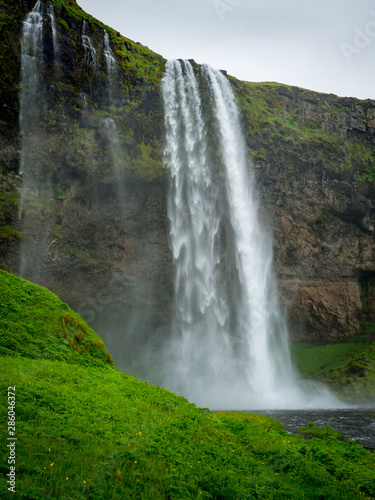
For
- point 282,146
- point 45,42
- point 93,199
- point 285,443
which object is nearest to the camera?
point 285,443

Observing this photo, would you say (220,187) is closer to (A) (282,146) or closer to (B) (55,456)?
(A) (282,146)

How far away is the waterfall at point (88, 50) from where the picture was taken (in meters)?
32.1

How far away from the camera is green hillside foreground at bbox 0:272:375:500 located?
591cm

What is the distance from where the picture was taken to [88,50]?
32250mm

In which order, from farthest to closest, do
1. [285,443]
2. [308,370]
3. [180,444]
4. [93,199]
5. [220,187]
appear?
[308,370]
[220,187]
[93,199]
[285,443]
[180,444]

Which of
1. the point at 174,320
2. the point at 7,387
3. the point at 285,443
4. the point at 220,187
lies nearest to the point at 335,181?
the point at 220,187

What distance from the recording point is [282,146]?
1612 inches

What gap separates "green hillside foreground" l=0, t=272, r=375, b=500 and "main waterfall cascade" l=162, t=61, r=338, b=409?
21556 mm

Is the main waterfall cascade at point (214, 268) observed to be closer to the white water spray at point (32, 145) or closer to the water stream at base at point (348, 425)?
the water stream at base at point (348, 425)

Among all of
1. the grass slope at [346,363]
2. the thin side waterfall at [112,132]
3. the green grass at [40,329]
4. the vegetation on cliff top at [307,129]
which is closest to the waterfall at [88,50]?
the thin side waterfall at [112,132]

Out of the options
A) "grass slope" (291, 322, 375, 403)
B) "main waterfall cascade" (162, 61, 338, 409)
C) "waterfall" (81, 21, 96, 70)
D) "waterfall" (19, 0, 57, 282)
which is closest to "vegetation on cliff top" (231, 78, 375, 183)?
"main waterfall cascade" (162, 61, 338, 409)

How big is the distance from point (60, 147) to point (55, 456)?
2838 cm
